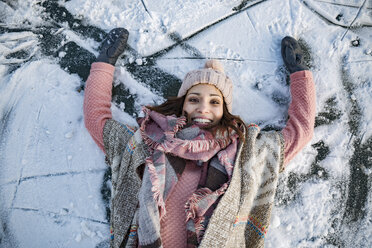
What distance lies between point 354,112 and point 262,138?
877 millimetres

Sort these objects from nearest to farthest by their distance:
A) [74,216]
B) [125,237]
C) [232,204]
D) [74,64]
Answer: [232,204] → [125,237] → [74,216] → [74,64]

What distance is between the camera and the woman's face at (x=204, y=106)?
170cm

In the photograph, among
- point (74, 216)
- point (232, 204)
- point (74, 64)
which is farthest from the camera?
point (74, 64)

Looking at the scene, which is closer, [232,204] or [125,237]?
[232,204]

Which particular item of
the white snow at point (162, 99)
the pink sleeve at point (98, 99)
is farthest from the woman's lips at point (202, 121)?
the pink sleeve at point (98, 99)

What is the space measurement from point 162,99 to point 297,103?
1016 millimetres

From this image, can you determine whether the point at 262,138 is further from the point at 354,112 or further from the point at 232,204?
the point at 354,112

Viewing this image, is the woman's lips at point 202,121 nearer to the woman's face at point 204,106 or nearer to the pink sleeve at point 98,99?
the woman's face at point 204,106

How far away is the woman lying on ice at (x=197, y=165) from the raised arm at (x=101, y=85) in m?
0.01

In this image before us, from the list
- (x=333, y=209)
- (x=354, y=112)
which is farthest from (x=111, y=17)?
(x=333, y=209)

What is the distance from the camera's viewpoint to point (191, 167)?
164 centimetres

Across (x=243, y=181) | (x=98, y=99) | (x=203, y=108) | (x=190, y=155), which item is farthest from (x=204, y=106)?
(x=98, y=99)

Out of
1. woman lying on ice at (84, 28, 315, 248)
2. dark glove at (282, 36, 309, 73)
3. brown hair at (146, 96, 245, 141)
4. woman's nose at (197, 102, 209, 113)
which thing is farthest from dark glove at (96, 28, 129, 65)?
dark glove at (282, 36, 309, 73)

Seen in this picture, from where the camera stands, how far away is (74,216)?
2.02 meters
